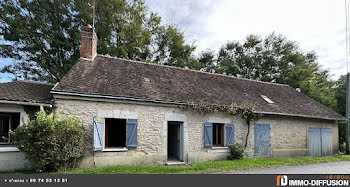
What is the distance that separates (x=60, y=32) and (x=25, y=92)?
9.37m

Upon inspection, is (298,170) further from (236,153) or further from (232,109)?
(232,109)

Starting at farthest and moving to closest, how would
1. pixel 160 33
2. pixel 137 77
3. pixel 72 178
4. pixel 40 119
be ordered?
pixel 160 33 < pixel 137 77 < pixel 40 119 < pixel 72 178

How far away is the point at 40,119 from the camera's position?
6.70 m

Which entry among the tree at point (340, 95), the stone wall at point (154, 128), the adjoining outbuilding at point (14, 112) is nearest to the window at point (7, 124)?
the adjoining outbuilding at point (14, 112)

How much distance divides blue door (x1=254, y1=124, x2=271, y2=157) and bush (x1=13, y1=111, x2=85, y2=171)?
876 centimetres

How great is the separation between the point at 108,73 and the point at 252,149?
857cm

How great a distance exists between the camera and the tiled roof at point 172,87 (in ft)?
28.5

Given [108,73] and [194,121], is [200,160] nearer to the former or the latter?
[194,121]

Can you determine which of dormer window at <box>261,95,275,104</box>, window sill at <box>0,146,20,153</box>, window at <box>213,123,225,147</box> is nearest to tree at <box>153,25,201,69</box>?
dormer window at <box>261,95,275,104</box>

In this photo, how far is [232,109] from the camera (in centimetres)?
1008

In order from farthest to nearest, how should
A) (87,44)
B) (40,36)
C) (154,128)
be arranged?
1. (40,36)
2. (87,44)
3. (154,128)

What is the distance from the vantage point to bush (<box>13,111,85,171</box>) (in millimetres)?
6629

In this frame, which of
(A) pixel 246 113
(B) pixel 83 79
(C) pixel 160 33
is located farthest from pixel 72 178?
(C) pixel 160 33

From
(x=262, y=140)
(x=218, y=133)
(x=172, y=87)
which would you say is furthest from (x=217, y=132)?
(x=172, y=87)
